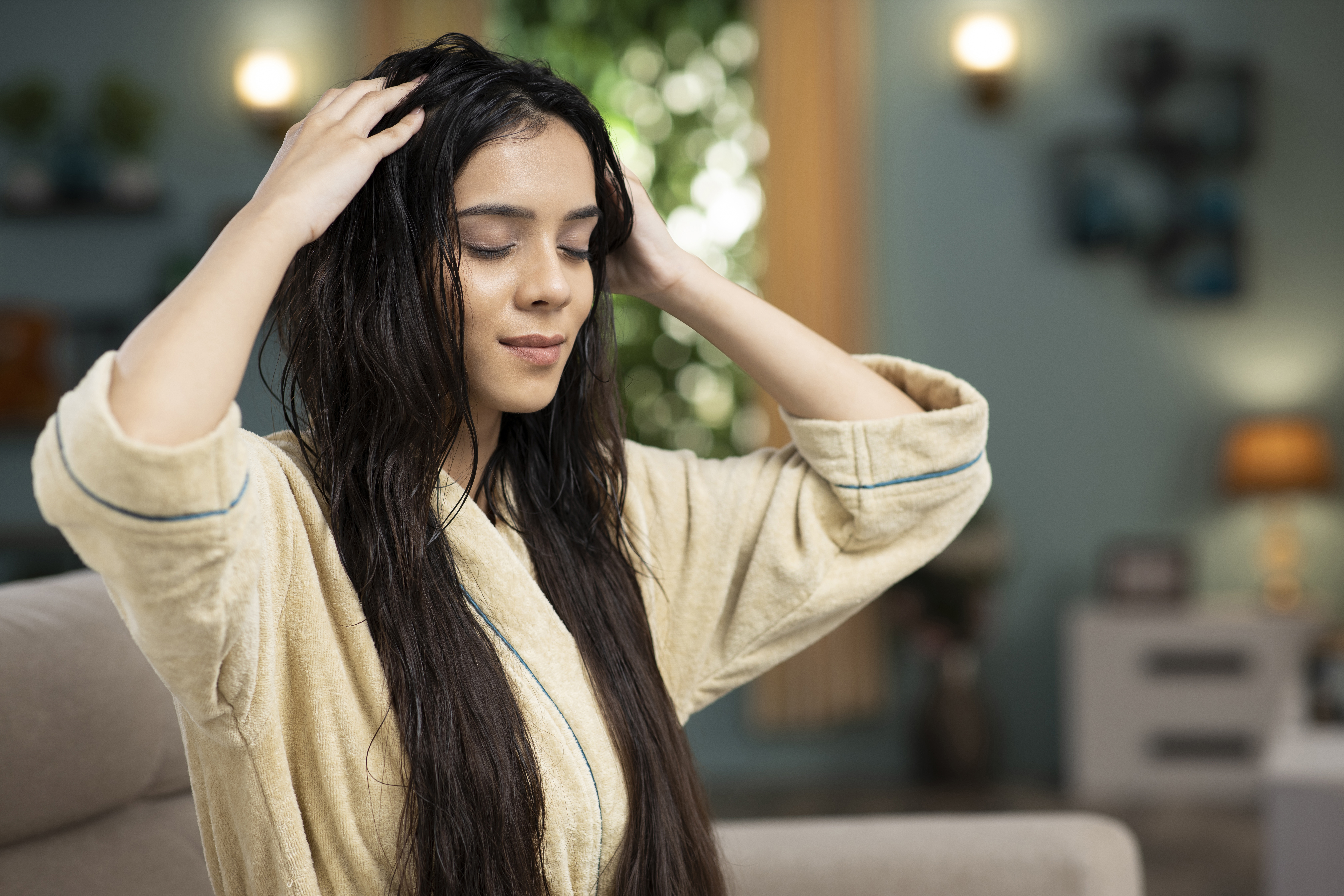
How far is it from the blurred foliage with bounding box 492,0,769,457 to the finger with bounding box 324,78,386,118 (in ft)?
10.2

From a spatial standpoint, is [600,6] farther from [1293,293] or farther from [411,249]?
[411,249]

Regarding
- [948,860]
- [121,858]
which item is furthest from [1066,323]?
[121,858]

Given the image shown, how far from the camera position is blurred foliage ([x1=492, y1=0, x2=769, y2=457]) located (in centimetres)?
415

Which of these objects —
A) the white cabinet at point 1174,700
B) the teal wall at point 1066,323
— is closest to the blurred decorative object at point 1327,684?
the white cabinet at point 1174,700

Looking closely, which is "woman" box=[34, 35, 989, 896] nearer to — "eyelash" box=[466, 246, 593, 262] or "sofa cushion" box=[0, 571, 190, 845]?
"eyelash" box=[466, 246, 593, 262]

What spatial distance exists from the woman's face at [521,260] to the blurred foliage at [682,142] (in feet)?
10.0

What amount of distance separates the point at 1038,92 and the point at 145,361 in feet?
12.6

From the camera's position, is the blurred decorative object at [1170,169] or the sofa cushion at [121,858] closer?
the sofa cushion at [121,858]

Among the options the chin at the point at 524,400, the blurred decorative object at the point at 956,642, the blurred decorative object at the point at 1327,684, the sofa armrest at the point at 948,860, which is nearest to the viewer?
the chin at the point at 524,400

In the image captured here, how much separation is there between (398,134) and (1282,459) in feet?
11.3

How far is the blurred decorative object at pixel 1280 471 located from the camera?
12.2 ft

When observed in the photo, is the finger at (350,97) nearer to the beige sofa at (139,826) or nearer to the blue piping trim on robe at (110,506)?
the blue piping trim on robe at (110,506)

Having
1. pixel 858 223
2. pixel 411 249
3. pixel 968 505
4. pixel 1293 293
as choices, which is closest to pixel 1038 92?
pixel 858 223

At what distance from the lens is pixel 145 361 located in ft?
2.51
